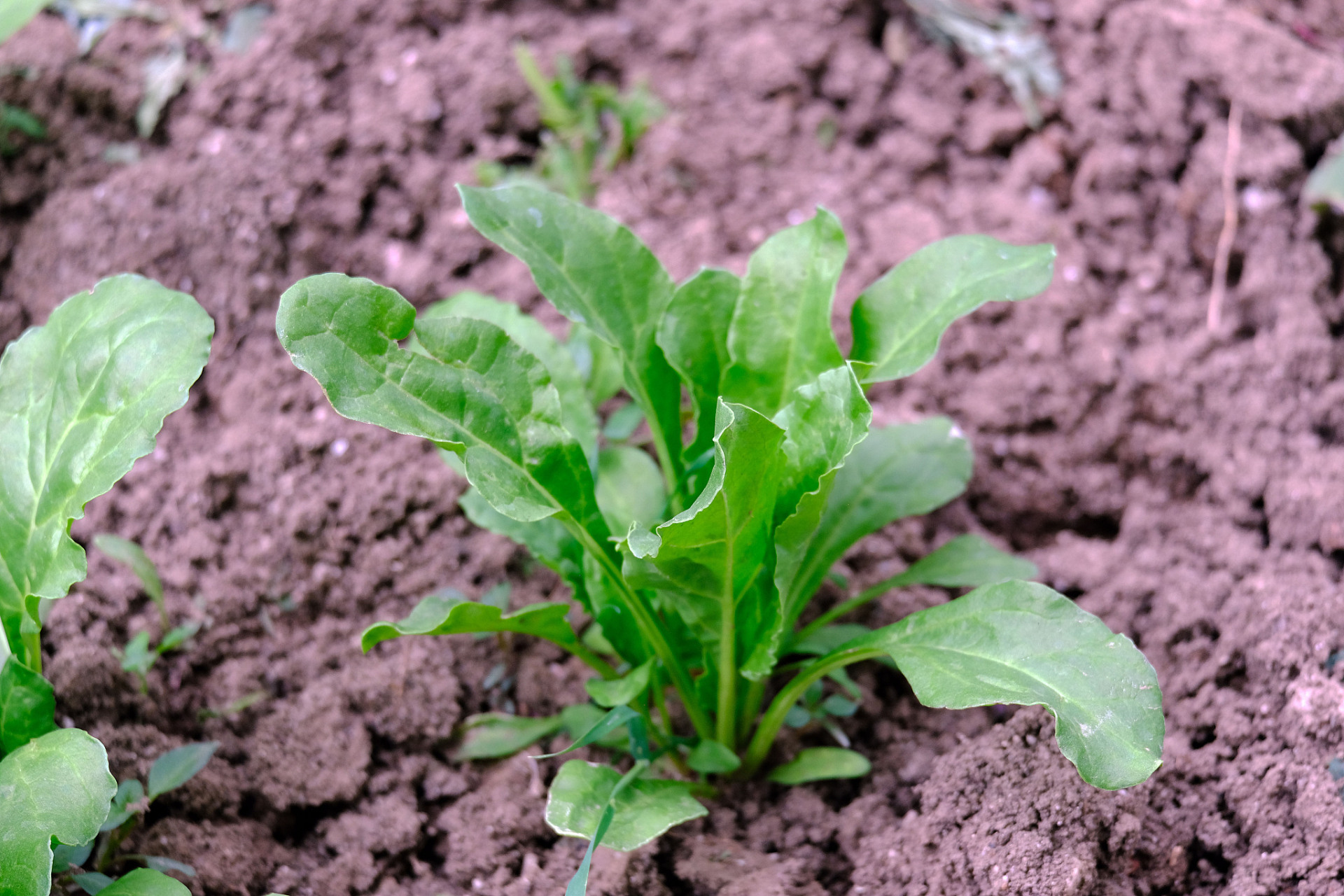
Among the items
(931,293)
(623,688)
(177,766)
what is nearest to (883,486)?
(931,293)

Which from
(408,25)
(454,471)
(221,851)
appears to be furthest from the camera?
(408,25)

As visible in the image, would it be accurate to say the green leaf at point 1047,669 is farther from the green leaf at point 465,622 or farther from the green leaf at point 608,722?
the green leaf at point 465,622

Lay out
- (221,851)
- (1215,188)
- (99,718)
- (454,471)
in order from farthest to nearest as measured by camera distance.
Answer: (1215,188) → (454,471) → (99,718) → (221,851)

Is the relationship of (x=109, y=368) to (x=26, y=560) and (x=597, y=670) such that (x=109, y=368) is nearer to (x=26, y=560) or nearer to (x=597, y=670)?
(x=26, y=560)

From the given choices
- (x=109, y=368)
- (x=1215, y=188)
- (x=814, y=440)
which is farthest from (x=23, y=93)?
(x=1215, y=188)

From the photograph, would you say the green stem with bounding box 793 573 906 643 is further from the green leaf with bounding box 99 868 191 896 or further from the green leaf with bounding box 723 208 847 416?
the green leaf with bounding box 99 868 191 896

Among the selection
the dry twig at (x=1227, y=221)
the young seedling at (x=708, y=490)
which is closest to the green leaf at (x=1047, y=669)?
the young seedling at (x=708, y=490)

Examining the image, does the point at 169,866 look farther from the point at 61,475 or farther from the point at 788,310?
the point at 788,310
